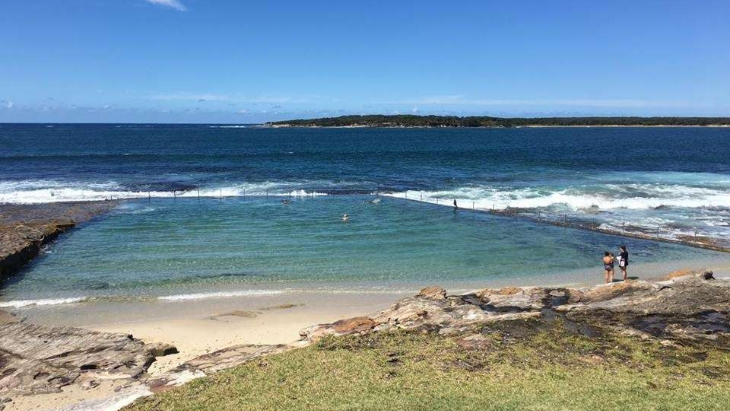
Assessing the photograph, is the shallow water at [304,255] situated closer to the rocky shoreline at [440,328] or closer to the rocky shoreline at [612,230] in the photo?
the rocky shoreline at [612,230]

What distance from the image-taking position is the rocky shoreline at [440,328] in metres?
13.5

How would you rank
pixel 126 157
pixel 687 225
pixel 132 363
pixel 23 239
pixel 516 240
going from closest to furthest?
pixel 132 363
pixel 23 239
pixel 516 240
pixel 687 225
pixel 126 157

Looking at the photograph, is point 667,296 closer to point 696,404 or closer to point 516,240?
point 696,404

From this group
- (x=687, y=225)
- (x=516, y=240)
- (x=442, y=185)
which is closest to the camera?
(x=516, y=240)

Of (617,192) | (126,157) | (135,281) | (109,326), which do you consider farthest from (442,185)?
(126,157)

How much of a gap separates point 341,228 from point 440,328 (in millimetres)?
17464

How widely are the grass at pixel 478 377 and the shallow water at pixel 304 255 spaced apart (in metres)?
7.84

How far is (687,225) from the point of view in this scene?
3319 cm

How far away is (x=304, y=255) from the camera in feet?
86.6

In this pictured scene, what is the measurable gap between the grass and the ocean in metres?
7.94

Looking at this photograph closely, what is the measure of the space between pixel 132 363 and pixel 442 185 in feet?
135

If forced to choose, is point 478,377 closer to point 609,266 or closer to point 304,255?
point 609,266

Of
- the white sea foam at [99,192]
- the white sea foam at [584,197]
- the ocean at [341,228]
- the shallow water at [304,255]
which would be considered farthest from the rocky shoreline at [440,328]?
the white sea foam at [99,192]

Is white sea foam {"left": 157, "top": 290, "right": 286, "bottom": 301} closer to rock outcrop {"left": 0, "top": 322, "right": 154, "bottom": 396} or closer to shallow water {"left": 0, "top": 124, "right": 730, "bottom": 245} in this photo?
rock outcrop {"left": 0, "top": 322, "right": 154, "bottom": 396}
